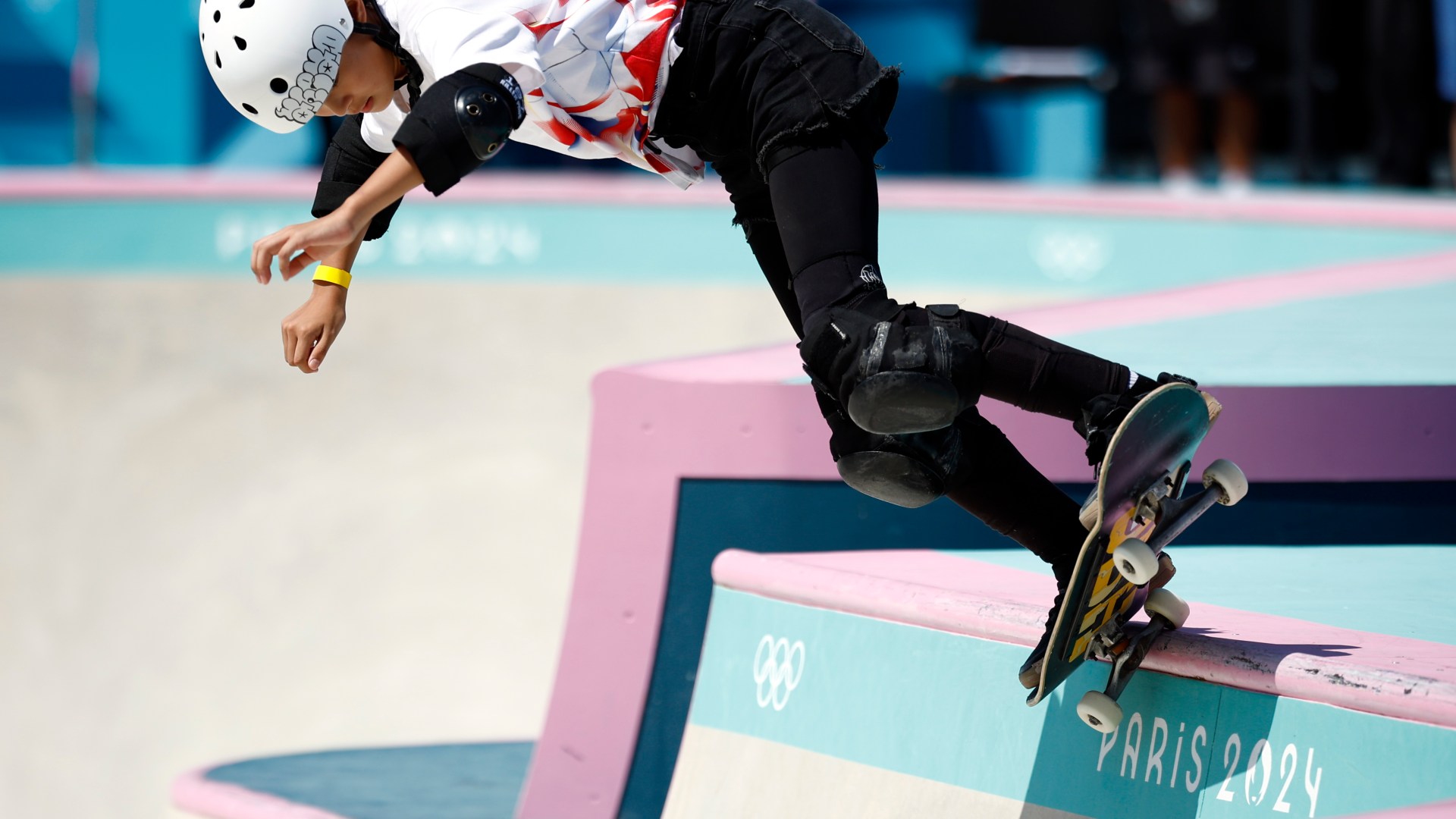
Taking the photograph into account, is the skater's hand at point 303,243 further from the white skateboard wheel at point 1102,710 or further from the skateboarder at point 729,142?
the white skateboard wheel at point 1102,710

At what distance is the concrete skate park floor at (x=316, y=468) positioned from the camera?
17.8 ft

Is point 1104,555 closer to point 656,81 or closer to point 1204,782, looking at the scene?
point 1204,782

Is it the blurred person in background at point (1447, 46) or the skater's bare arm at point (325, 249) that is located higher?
the blurred person in background at point (1447, 46)

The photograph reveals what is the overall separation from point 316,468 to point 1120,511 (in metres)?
4.81

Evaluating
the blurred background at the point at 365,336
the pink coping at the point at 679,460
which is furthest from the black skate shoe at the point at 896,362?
the blurred background at the point at 365,336

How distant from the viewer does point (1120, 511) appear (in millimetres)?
2354

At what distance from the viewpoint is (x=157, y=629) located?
5812 mm

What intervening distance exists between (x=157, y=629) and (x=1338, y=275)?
4182mm

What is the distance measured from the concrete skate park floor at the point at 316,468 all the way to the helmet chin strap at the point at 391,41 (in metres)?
1.98

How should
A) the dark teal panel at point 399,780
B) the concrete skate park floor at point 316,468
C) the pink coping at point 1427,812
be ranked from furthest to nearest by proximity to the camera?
the concrete skate park floor at point 316,468 → the dark teal panel at point 399,780 → the pink coping at point 1427,812

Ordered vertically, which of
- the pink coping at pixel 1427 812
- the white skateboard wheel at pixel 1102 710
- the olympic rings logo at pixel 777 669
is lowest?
the olympic rings logo at pixel 777 669

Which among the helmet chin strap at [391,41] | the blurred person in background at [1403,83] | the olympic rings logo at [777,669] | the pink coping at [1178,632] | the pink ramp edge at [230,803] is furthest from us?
the blurred person in background at [1403,83]

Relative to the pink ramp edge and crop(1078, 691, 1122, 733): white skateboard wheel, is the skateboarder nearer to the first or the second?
crop(1078, 691, 1122, 733): white skateboard wheel

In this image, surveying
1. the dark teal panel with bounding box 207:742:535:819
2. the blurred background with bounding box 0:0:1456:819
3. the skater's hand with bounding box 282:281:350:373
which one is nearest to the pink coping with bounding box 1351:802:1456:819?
the skater's hand with bounding box 282:281:350:373
